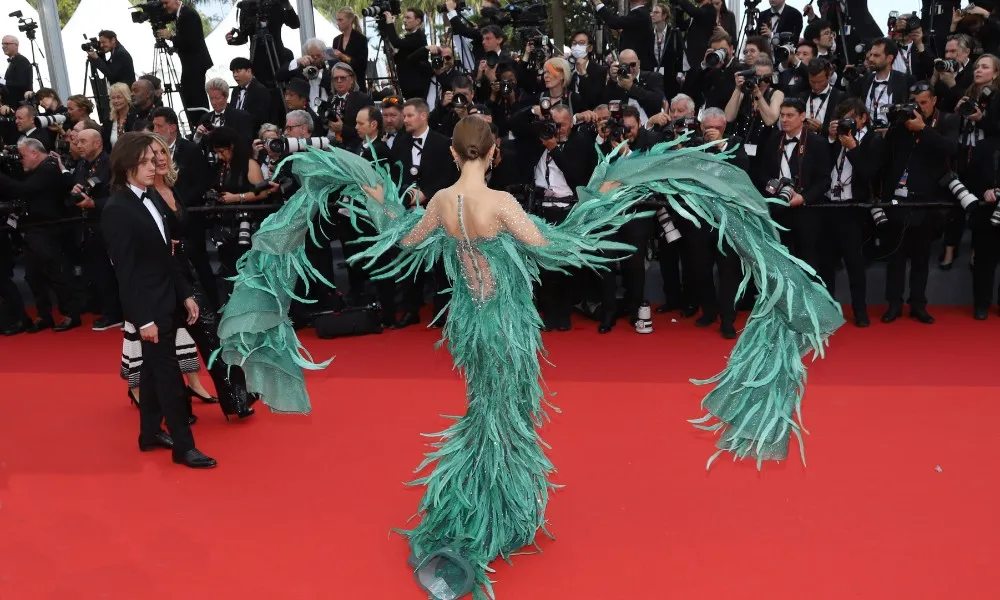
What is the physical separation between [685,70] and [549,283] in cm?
299

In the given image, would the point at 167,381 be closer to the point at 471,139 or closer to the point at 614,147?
the point at 471,139

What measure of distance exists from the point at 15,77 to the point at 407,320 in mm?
6186

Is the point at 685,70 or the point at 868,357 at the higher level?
the point at 685,70

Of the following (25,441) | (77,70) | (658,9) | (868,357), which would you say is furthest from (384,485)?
(77,70)

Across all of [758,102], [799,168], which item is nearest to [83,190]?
[758,102]

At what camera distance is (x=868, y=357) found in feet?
19.6

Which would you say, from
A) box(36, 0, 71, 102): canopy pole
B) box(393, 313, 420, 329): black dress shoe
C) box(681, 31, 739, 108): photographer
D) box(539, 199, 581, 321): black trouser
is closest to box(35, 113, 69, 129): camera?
box(36, 0, 71, 102): canopy pole

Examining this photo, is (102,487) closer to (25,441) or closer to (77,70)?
(25,441)

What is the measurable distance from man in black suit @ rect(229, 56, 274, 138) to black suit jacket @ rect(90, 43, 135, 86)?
1.84 metres

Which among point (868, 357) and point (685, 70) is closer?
point (868, 357)

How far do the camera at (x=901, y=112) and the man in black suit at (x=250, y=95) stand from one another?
5261mm

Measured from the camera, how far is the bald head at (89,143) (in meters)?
7.02

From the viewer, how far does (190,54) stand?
30.2ft

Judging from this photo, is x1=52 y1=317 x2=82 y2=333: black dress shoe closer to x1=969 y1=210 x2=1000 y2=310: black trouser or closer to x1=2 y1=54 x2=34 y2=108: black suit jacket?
x1=2 y1=54 x2=34 y2=108: black suit jacket
